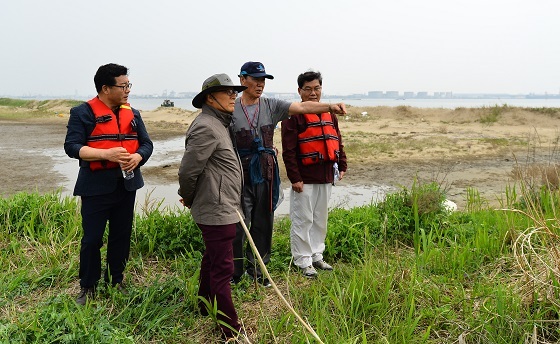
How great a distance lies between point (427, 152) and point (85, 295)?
11.5m

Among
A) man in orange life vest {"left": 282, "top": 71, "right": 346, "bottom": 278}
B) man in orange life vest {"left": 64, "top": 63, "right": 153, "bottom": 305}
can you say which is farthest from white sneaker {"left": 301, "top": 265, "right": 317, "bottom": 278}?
man in orange life vest {"left": 64, "top": 63, "right": 153, "bottom": 305}

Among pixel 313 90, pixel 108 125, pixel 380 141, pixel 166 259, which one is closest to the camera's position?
pixel 108 125

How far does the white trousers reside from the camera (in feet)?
12.8

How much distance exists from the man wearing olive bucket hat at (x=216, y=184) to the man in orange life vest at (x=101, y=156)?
643 millimetres

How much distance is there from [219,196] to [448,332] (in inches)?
64.5

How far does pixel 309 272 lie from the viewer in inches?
151

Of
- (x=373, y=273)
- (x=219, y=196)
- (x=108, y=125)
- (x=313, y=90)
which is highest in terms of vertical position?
(x=313, y=90)

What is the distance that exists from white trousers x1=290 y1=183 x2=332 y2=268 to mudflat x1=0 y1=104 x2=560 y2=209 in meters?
1.19

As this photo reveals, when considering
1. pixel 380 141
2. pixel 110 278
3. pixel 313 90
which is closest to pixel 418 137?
pixel 380 141

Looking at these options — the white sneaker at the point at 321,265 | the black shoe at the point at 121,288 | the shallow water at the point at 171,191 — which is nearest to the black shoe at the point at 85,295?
the black shoe at the point at 121,288

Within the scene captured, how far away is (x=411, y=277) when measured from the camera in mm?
3008

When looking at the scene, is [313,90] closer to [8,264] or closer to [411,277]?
[411,277]

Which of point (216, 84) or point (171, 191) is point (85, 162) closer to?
point (216, 84)

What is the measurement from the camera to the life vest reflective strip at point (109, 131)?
3.12 metres
